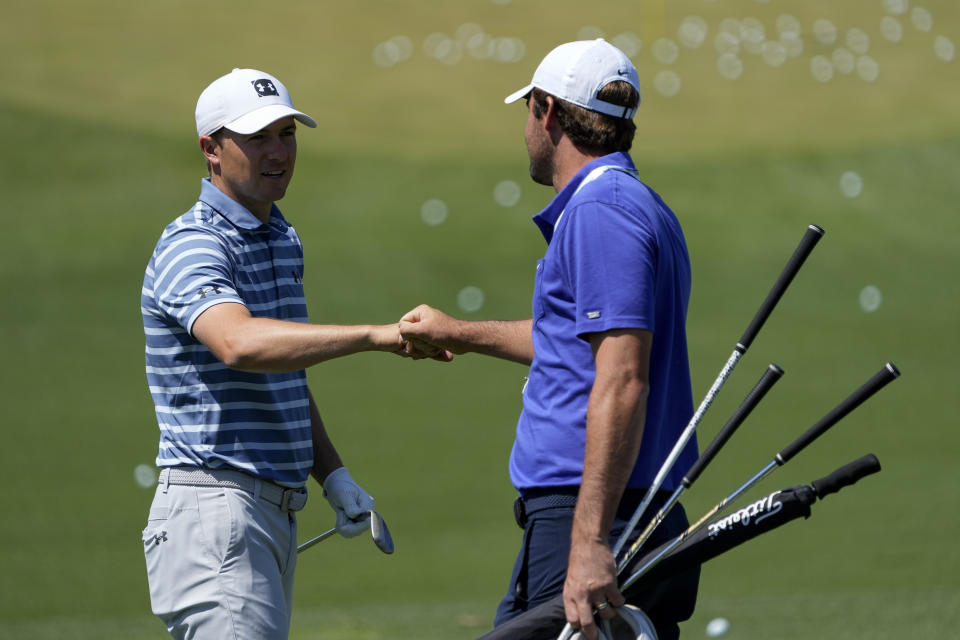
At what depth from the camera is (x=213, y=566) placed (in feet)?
10.3

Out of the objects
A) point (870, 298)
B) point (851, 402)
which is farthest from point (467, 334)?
point (870, 298)

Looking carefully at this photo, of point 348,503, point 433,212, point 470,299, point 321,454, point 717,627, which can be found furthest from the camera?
point 433,212

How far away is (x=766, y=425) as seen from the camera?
1039cm

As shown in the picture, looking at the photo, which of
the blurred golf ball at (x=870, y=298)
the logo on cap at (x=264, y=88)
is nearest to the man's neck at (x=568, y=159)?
the logo on cap at (x=264, y=88)

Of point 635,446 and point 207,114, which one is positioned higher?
point 207,114

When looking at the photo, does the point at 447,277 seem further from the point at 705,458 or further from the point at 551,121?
the point at 705,458

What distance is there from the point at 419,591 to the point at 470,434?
3.06 m

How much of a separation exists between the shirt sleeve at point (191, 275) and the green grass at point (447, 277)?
3350 millimetres

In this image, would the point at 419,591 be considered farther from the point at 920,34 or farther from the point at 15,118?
the point at 920,34

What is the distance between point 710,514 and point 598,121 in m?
0.91

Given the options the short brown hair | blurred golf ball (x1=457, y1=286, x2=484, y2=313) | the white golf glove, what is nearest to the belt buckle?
the white golf glove

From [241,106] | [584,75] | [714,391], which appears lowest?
A: [714,391]

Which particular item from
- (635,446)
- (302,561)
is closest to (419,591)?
(302,561)

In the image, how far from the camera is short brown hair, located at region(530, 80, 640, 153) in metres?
Answer: 3.08
